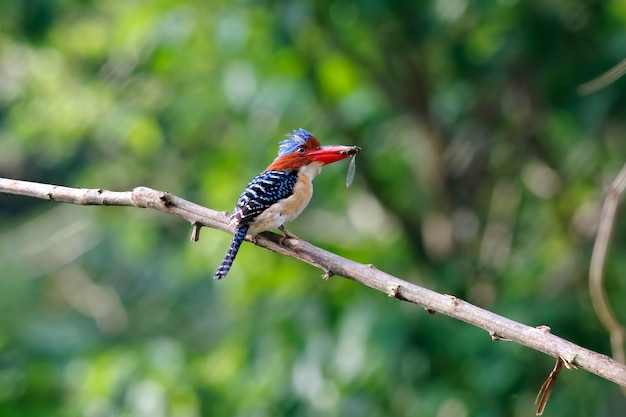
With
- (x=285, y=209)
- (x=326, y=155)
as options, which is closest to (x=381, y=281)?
(x=285, y=209)

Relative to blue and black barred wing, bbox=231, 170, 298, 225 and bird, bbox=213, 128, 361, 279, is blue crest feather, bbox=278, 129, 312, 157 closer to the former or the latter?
bird, bbox=213, 128, 361, 279

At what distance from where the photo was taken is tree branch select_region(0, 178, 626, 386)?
6.50ft

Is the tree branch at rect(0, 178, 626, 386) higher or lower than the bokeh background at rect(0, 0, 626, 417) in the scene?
lower

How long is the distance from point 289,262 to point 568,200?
5.68 feet

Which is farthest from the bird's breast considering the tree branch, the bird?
the tree branch

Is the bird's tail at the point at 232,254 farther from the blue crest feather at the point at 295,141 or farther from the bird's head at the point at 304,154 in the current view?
the blue crest feather at the point at 295,141

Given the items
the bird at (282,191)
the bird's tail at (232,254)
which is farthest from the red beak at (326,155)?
the bird's tail at (232,254)

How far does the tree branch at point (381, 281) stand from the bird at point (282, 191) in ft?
0.34

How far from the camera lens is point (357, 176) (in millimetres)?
5504

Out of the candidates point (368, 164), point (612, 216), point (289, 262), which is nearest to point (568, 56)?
point (368, 164)

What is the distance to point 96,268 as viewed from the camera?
365 inches

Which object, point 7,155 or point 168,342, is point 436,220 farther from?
point 7,155

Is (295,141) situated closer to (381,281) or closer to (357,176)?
(381,281)

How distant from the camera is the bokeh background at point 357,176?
14.2ft
